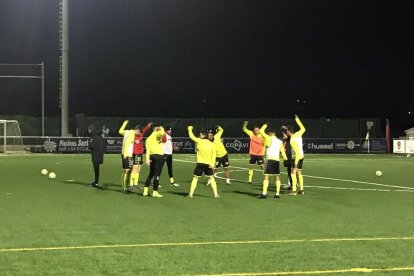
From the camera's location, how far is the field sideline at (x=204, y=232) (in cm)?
760

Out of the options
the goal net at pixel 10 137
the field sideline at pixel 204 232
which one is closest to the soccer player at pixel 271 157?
the field sideline at pixel 204 232

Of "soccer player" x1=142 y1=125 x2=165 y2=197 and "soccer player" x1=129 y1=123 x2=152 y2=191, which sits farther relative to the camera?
"soccer player" x1=129 y1=123 x2=152 y2=191

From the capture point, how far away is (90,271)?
7.24 meters

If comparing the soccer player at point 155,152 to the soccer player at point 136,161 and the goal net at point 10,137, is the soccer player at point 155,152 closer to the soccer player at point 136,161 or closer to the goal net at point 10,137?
the soccer player at point 136,161

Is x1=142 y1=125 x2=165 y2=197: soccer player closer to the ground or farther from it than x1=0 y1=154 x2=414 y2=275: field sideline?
farther from it

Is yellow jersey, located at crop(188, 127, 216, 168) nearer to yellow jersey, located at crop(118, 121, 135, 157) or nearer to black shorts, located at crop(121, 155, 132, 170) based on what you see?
yellow jersey, located at crop(118, 121, 135, 157)

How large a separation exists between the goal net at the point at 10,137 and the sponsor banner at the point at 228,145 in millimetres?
1246

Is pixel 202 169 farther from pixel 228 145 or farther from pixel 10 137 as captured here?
pixel 228 145

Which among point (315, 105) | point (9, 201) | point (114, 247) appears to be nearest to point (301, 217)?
point (114, 247)

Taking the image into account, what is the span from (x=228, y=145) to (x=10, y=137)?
1673cm

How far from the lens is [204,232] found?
10.2m

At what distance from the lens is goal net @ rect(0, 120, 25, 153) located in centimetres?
4301

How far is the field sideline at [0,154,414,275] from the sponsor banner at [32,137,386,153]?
85.4 ft

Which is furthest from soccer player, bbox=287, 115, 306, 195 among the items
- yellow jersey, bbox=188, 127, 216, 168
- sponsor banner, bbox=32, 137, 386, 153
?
sponsor banner, bbox=32, 137, 386, 153
